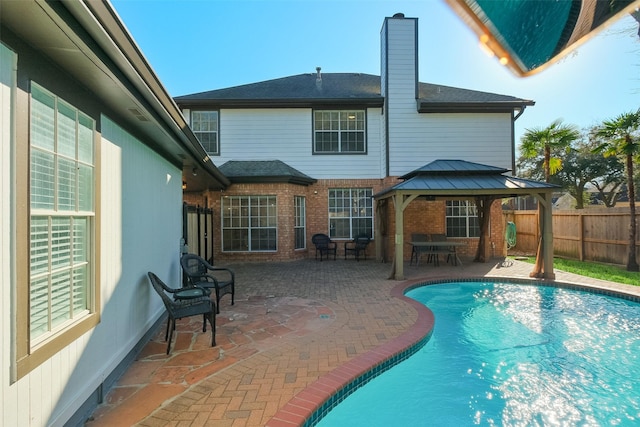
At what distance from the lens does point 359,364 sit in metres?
3.74

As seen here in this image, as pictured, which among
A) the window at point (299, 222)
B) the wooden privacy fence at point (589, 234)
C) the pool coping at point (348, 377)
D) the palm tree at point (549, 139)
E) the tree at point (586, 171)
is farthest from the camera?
the tree at point (586, 171)

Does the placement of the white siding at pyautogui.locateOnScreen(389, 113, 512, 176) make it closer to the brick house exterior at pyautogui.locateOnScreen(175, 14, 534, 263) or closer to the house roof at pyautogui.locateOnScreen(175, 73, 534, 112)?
the brick house exterior at pyautogui.locateOnScreen(175, 14, 534, 263)

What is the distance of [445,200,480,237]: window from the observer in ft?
42.5

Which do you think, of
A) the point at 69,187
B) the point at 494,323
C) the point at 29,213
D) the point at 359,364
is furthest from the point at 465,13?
the point at 494,323

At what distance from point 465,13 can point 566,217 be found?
1479cm

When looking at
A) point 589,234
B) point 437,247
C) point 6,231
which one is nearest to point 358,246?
point 437,247

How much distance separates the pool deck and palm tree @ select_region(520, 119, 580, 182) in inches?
211

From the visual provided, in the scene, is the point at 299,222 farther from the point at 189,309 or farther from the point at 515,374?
the point at 515,374

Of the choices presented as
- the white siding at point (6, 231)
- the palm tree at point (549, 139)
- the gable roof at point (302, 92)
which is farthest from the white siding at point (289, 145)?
the white siding at point (6, 231)

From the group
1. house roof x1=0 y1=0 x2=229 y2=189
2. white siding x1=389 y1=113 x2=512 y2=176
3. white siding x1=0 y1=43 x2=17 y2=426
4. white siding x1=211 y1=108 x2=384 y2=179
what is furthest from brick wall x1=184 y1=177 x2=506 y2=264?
white siding x1=0 y1=43 x2=17 y2=426

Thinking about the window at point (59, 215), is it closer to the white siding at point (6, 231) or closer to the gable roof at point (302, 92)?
the white siding at point (6, 231)

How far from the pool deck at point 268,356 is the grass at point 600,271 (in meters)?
0.98

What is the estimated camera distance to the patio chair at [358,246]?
39.8ft

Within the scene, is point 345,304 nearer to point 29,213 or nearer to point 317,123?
point 29,213
